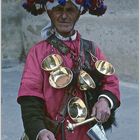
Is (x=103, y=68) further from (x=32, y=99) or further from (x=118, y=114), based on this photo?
(x=118, y=114)

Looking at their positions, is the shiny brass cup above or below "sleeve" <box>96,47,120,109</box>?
above

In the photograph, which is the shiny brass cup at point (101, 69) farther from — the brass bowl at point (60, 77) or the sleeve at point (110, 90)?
the brass bowl at point (60, 77)

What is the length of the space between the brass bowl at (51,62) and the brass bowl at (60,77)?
0.02 meters

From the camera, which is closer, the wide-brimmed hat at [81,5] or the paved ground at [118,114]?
the wide-brimmed hat at [81,5]

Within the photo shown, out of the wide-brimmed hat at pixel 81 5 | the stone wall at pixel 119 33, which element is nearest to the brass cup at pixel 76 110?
the wide-brimmed hat at pixel 81 5

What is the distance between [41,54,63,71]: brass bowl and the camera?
2256mm

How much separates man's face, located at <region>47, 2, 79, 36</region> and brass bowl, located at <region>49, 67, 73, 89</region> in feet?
0.66

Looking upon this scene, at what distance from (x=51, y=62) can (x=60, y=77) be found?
0.26ft

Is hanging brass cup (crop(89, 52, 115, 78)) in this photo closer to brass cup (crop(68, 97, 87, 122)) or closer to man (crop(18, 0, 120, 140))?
man (crop(18, 0, 120, 140))

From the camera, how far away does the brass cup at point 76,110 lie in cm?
227

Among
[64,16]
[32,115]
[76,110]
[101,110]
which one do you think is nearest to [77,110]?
[76,110]

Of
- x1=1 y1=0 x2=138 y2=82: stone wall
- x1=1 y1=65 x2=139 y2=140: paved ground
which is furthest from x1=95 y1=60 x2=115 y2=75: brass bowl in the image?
x1=1 y1=0 x2=138 y2=82: stone wall

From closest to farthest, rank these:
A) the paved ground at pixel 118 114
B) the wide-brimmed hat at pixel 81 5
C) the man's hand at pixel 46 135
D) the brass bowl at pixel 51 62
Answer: the man's hand at pixel 46 135 → the brass bowl at pixel 51 62 → the wide-brimmed hat at pixel 81 5 → the paved ground at pixel 118 114

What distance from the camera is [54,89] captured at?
88.9 inches
